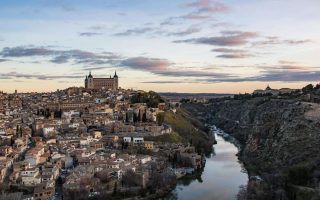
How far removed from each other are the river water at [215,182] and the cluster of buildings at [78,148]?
52.7 inches

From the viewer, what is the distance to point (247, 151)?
3338 centimetres

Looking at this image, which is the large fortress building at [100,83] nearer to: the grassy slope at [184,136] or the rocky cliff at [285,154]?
the grassy slope at [184,136]

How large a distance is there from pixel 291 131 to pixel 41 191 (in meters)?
14.6

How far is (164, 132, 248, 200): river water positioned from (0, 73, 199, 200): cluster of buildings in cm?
134

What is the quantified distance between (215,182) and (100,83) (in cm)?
4861

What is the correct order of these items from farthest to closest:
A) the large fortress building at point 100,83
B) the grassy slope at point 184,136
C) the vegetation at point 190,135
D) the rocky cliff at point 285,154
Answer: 1. the large fortress building at point 100,83
2. the vegetation at point 190,135
3. the grassy slope at point 184,136
4. the rocky cliff at point 285,154

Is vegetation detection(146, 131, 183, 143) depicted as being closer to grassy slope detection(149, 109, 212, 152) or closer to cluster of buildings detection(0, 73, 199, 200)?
grassy slope detection(149, 109, 212, 152)

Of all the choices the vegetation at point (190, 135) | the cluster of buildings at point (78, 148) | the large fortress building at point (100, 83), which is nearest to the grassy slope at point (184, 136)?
the vegetation at point (190, 135)

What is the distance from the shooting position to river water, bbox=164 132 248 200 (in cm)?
2291

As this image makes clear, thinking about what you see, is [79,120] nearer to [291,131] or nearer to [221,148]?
[221,148]

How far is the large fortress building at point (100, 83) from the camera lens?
71.9 m

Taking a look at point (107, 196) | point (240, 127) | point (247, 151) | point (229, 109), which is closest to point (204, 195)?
point (107, 196)

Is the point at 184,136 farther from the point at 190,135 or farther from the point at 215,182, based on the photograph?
the point at 215,182

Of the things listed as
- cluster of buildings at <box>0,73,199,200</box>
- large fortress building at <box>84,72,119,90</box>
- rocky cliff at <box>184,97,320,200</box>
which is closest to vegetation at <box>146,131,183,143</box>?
cluster of buildings at <box>0,73,199,200</box>
